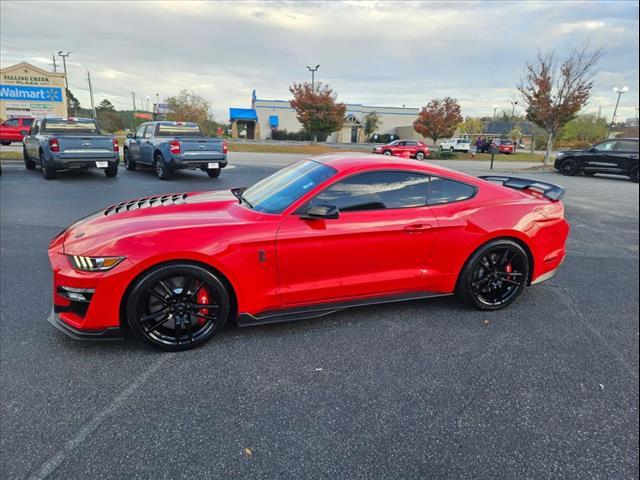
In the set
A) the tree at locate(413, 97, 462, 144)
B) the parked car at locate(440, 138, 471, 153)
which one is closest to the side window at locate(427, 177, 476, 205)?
the tree at locate(413, 97, 462, 144)

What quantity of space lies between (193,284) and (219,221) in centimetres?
51

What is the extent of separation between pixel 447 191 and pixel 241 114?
6241 cm

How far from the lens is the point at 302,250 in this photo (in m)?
3.17

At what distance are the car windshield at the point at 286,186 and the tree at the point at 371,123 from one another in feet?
199

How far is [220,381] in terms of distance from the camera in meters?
2.76

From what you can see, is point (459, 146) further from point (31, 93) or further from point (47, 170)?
point (47, 170)

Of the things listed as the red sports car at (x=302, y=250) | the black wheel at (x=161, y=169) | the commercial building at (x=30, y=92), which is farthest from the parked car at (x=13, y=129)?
the red sports car at (x=302, y=250)

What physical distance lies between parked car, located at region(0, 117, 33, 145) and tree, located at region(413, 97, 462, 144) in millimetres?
32683

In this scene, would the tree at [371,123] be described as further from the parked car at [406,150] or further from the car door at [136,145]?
the car door at [136,145]

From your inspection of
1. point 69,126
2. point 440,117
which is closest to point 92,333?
point 69,126

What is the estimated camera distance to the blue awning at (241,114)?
61.3 meters

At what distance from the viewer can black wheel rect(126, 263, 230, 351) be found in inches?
115

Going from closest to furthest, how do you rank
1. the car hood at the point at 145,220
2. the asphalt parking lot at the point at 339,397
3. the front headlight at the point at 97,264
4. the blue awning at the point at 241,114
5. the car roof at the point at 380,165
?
the asphalt parking lot at the point at 339,397 → the front headlight at the point at 97,264 → the car hood at the point at 145,220 → the car roof at the point at 380,165 → the blue awning at the point at 241,114

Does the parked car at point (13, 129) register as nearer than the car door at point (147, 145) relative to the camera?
No
